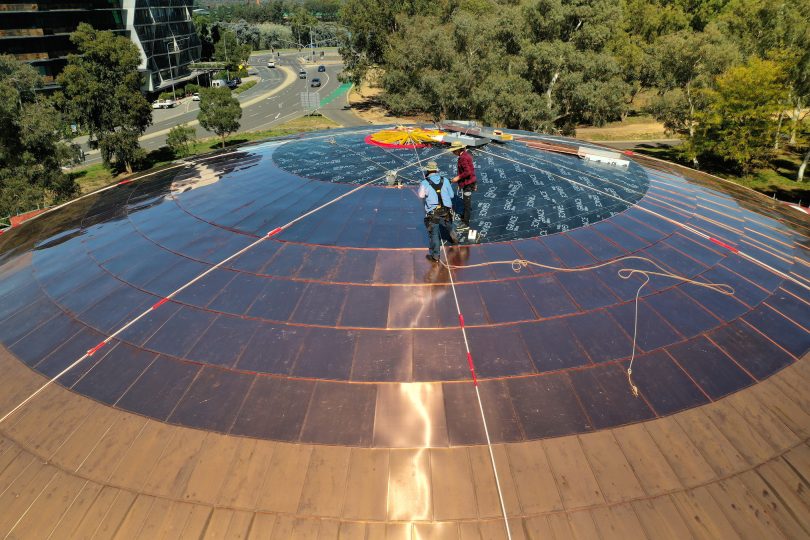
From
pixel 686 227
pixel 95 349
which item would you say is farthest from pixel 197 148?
pixel 686 227

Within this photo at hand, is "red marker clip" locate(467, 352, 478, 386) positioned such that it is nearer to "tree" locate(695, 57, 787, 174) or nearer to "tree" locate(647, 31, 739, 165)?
"tree" locate(695, 57, 787, 174)

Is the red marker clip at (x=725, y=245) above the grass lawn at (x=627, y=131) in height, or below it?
above

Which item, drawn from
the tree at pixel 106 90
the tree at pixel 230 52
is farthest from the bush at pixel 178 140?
the tree at pixel 230 52

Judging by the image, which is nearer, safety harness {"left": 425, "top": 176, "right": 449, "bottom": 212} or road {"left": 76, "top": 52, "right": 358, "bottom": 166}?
safety harness {"left": 425, "top": 176, "right": 449, "bottom": 212}

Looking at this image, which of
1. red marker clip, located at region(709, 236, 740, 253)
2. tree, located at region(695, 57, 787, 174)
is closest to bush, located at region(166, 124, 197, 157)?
tree, located at region(695, 57, 787, 174)

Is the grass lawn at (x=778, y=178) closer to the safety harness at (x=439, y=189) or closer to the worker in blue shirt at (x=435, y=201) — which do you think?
the worker in blue shirt at (x=435, y=201)

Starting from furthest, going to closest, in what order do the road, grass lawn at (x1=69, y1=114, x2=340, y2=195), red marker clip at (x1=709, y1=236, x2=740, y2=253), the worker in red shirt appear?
the road, grass lawn at (x1=69, y1=114, x2=340, y2=195), red marker clip at (x1=709, y1=236, x2=740, y2=253), the worker in red shirt

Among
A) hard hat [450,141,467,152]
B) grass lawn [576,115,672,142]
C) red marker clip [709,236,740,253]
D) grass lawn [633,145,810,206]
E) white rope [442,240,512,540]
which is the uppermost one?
hard hat [450,141,467,152]
